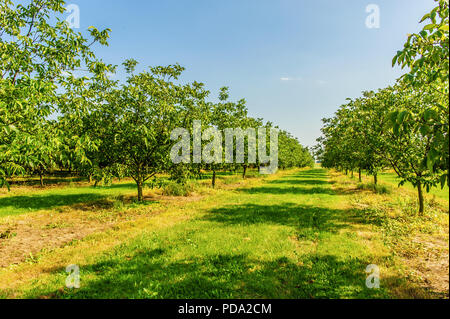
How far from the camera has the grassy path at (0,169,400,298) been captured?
19.1ft

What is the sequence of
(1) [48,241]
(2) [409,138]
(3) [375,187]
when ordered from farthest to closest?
(3) [375,187] → (2) [409,138] → (1) [48,241]

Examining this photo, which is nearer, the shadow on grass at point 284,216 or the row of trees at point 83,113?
the row of trees at point 83,113

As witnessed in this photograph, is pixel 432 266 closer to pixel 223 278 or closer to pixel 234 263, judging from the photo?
pixel 234 263

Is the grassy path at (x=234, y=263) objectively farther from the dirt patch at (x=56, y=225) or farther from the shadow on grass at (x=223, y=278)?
the dirt patch at (x=56, y=225)

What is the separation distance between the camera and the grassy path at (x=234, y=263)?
581cm

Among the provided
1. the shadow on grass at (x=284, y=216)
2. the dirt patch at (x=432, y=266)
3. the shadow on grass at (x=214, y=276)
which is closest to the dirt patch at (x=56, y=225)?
the shadow on grass at (x=214, y=276)

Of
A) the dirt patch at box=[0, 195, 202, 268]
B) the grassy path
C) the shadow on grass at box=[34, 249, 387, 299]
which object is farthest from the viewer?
the dirt patch at box=[0, 195, 202, 268]

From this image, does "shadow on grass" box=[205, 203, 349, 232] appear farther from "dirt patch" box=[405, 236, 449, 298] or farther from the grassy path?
"dirt patch" box=[405, 236, 449, 298]

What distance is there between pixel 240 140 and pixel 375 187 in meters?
16.8

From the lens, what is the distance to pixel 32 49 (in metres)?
8.71

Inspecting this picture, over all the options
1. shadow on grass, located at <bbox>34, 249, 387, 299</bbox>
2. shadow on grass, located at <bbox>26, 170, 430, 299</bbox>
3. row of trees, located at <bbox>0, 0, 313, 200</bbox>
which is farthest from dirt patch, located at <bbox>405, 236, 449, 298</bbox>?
row of trees, located at <bbox>0, 0, 313, 200</bbox>

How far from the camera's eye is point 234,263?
731cm
